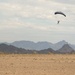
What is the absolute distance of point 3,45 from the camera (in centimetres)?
11400
